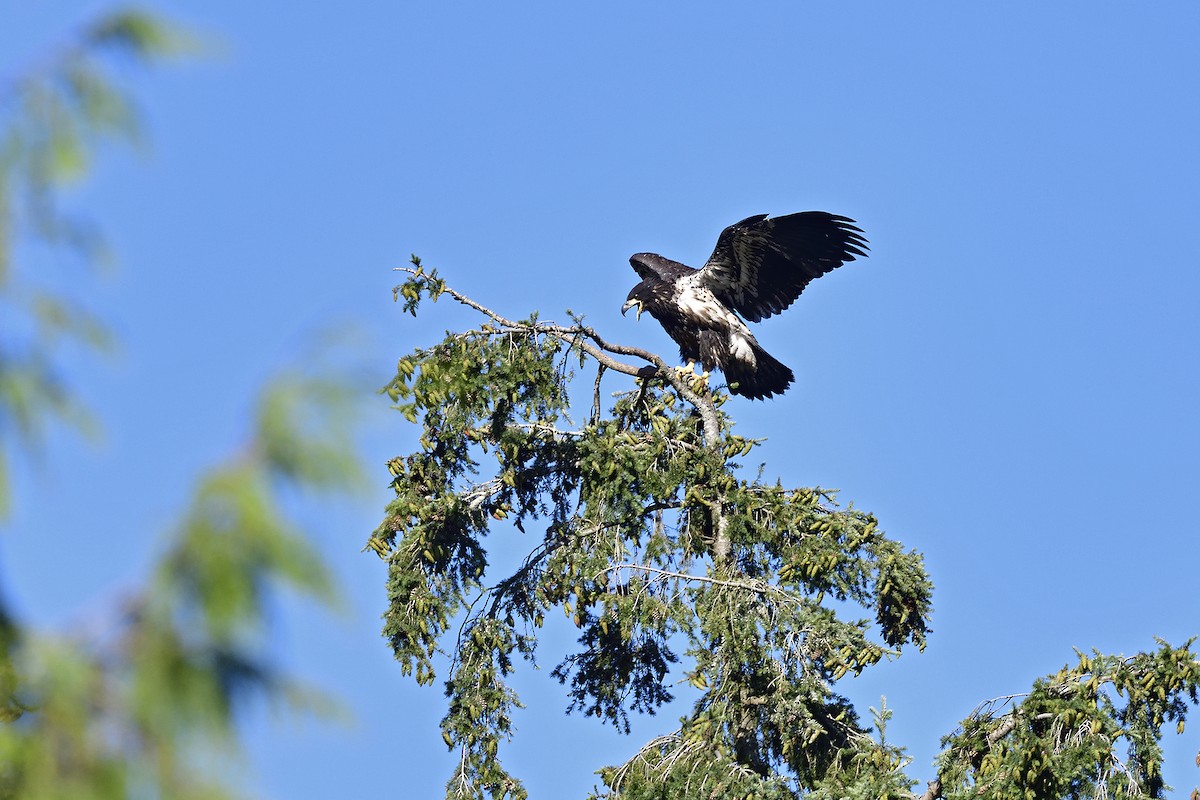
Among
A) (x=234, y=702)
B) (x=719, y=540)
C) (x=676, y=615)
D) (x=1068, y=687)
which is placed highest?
(x=719, y=540)

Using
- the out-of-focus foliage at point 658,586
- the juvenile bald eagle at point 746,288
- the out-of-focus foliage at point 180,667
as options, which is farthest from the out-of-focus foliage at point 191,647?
the juvenile bald eagle at point 746,288

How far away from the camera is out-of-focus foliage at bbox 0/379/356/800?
192cm

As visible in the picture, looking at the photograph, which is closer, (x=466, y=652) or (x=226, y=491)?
(x=226, y=491)

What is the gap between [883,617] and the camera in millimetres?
7547

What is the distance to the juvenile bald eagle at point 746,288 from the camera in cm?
1067

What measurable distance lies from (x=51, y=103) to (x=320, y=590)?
3.07 feet

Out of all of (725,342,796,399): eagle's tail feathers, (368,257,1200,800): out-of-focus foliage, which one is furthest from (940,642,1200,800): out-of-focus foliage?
(725,342,796,399): eagle's tail feathers

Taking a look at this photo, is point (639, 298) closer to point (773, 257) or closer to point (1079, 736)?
point (773, 257)

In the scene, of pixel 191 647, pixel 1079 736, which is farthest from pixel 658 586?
pixel 191 647

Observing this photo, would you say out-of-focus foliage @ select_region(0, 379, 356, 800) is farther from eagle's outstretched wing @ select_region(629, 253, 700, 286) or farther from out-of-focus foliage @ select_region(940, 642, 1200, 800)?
eagle's outstretched wing @ select_region(629, 253, 700, 286)

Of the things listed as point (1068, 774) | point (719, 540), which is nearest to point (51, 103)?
point (1068, 774)

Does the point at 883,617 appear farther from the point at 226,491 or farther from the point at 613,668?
the point at 226,491

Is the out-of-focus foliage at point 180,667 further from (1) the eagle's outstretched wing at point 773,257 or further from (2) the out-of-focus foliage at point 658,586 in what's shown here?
(1) the eagle's outstretched wing at point 773,257

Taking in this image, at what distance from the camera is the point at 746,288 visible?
1118cm
